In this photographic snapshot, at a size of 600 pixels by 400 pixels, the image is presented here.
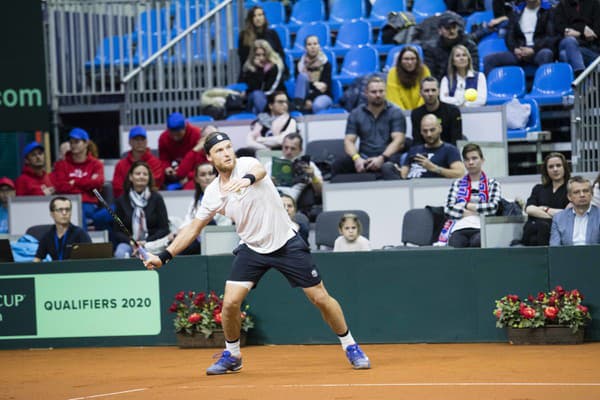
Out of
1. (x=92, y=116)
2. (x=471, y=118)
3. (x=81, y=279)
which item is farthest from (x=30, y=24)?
(x=92, y=116)

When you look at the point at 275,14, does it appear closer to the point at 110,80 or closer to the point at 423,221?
the point at 110,80

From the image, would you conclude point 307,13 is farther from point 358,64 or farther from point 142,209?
point 142,209

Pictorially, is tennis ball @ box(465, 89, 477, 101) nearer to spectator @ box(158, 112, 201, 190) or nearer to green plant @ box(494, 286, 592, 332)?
spectator @ box(158, 112, 201, 190)

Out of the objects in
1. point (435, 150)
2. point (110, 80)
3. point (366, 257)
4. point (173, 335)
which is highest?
point (110, 80)

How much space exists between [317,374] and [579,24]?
7.81 m

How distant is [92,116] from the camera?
1784 cm

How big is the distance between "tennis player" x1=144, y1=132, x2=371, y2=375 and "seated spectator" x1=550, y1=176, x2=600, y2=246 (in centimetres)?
303

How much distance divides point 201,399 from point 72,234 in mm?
5733

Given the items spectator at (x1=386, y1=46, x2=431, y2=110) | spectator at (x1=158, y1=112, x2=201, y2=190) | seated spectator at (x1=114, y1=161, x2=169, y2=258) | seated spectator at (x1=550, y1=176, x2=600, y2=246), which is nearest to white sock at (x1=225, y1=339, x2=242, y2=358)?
seated spectator at (x1=550, y1=176, x2=600, y2=246)

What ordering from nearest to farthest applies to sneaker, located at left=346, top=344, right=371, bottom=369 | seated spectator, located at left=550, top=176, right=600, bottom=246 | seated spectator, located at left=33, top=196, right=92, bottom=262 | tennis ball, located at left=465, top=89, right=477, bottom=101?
sneaker, located at left=346, top=344, right=371, bottom=369, seated spectator, located at left=550, top=176, right=600, bottom=246, seated spectator, located at left=33, top=196, right=92, bottom=262, tennis ball, located at left=465, top=89, right=477, bottom=101

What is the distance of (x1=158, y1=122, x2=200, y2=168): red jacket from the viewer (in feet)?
48.5

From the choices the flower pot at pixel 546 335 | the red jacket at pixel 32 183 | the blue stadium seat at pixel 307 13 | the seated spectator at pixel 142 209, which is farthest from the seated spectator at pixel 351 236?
the blue stadium seat at pixel 307 13

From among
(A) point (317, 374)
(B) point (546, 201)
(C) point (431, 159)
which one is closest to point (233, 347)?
(A) point (317, 374)

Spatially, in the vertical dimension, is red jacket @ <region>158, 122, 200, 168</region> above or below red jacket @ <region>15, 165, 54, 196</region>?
above
